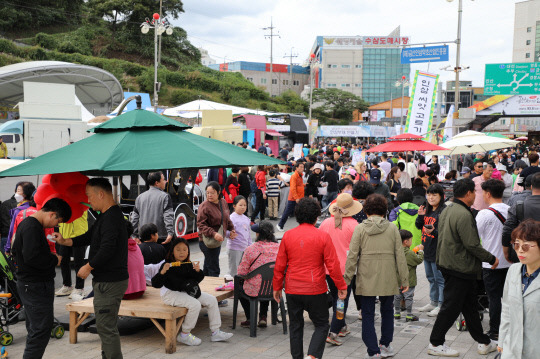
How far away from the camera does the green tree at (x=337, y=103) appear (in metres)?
76.8

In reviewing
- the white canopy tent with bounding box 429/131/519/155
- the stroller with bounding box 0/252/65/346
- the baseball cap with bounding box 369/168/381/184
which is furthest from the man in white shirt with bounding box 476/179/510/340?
the white canopy tent with bounding box 429/131/519/155

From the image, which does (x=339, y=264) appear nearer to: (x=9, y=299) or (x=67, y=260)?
(x=9, y=299)

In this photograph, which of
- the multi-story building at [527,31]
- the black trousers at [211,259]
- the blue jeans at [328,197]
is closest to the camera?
the black trousers at [211,259]

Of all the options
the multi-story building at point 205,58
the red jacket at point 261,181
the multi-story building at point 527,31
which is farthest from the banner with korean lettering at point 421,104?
the multi-story building at point 205,58

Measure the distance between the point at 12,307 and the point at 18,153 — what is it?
16998mm

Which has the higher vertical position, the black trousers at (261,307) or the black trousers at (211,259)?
the black trousers at (211,259)

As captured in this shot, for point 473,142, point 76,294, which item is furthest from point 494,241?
point 473,142

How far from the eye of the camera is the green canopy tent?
13.9ft

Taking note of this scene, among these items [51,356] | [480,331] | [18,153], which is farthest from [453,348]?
[18,153]

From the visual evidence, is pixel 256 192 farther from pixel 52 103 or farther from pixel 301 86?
pixel 301 86

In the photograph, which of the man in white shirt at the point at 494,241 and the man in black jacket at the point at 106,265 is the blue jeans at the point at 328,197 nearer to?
the man in white shirt at the point at 494,241

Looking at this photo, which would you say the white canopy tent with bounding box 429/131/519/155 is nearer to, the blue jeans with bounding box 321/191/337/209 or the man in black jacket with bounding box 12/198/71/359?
the blue jeans with bounding box 321/191/337/209

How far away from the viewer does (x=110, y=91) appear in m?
36.3

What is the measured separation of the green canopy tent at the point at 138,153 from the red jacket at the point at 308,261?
2.55ft
